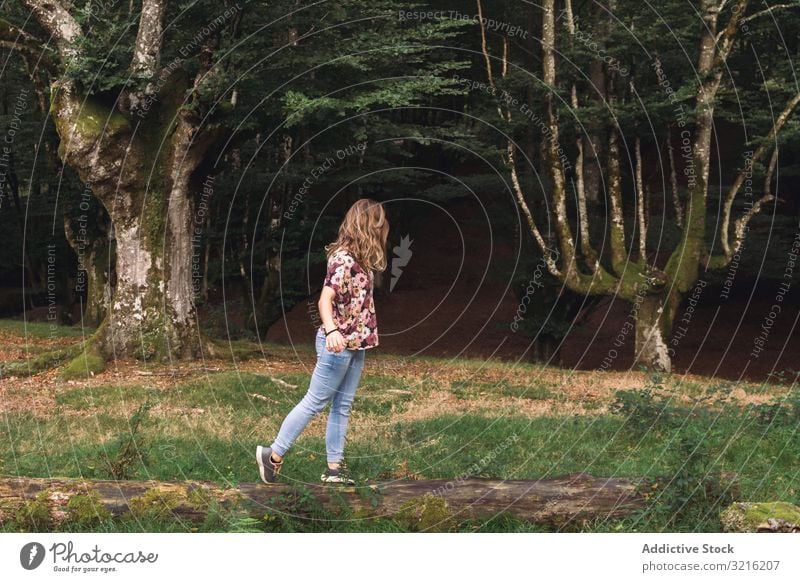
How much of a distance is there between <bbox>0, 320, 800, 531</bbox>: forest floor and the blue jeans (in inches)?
14.1

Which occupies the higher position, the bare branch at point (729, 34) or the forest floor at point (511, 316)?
the bare branch at point (729, 34)

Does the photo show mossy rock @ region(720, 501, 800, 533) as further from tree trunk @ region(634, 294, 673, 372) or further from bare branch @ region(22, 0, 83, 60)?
tree trunk @ region(634, 294, 673, 372)

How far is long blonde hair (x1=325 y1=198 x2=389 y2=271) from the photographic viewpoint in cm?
800

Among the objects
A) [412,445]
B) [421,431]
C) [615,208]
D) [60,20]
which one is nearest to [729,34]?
[615,208]

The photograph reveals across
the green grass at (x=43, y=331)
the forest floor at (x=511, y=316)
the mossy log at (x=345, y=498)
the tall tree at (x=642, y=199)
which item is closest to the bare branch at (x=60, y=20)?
the tall tree at (x=642, y=199)

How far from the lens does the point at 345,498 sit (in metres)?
7.52

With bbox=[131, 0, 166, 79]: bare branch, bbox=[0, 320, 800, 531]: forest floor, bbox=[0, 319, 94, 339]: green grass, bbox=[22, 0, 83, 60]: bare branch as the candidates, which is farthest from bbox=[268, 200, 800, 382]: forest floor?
bbox=[22, 0, 83, 60]: bare branch

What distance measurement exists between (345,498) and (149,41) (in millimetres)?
13449

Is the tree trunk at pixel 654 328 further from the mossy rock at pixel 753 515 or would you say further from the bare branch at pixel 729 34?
the mossy rock at pixel 753 515

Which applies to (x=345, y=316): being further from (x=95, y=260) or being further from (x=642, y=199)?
(x=95, y=260)

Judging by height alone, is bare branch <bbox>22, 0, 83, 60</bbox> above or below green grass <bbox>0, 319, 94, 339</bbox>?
above

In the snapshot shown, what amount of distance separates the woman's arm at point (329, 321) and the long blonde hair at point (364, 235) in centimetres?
40

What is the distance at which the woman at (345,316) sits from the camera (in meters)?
7.99

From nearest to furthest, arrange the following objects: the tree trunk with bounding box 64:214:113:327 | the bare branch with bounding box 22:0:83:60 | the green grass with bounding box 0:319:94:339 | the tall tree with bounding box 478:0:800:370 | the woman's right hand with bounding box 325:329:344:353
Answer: the woman's right hand with bounding box 325:329:344:353, the bare branch with bounding box 22:0:83:60, the tall tree with bounding box 478:0:800:370, the green grass with bounding box 0:319:94:339, the tree trunk with bounding box 64:214:113:327
